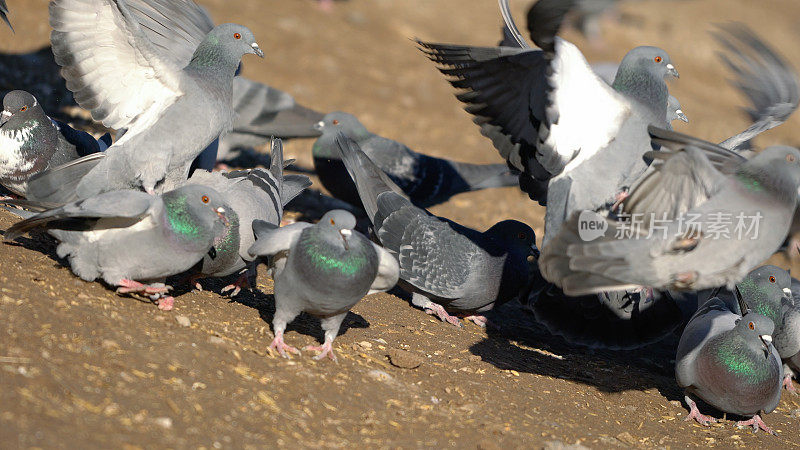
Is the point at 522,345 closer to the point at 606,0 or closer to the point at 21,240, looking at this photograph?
the point at 606,0

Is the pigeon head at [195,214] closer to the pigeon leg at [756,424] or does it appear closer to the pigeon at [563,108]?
the pigeon at [563,108]

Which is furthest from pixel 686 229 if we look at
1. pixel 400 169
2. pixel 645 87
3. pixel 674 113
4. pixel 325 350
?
pixel 400 169

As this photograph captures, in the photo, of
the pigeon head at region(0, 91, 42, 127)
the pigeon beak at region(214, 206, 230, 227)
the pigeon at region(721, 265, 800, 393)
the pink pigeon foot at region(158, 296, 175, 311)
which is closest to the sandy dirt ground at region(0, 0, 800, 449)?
the pink pigeon foot at region(158, 296, 175, 311)

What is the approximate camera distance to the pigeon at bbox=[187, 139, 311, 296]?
17.9 feet

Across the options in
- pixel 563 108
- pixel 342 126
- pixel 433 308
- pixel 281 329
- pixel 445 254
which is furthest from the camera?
pixel 342 126

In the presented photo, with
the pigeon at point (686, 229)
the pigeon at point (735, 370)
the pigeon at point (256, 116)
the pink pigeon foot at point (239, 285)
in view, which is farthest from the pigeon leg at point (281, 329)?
the pigeon at point (735, 370)

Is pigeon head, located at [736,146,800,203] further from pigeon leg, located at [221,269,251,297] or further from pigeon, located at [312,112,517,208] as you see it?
pigeon, located at [312,112,517,208]

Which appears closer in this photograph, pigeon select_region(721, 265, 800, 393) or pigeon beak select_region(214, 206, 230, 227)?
pigeon beak select_region(214, 206, 230, 227)

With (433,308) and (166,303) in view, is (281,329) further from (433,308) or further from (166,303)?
(433,308)

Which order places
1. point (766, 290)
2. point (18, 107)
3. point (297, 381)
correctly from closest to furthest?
point (297, 381) → point (18, 107) → point (766, 290)

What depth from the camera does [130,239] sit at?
4824mm

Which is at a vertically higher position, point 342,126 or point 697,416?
point 342,126

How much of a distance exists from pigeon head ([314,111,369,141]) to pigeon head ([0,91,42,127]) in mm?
3122

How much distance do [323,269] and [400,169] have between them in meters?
3.93
